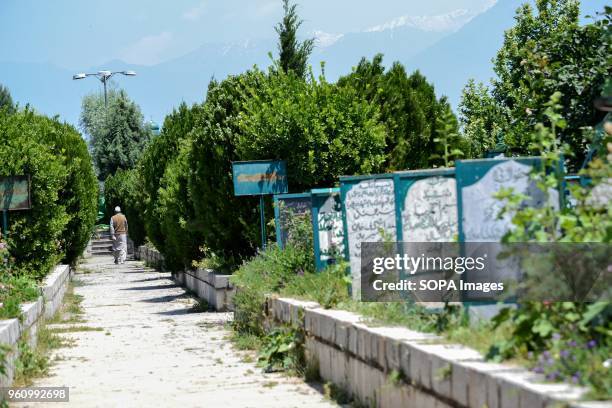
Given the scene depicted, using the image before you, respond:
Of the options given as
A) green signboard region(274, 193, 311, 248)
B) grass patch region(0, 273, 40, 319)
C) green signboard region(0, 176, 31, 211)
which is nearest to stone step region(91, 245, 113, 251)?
green signboard region(0, 176, 31, 211)

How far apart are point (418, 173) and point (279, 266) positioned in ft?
13.8

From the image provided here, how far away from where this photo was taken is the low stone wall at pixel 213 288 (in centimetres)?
1662

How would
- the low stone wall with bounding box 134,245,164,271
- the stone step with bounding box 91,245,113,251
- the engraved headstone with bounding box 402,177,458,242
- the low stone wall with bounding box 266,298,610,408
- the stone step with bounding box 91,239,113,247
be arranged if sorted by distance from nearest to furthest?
1. the low stone wall with bounding box 266,298,610,408
2. the engraved headstone with bounding box 402,177,458,242
3. the low stone wall with bounding box 134,245,164,271
4. the stone step with bounding box 91,245,113,251
5. the stone step with bounding box 91,239,113,247

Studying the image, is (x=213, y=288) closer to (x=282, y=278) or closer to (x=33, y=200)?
(x=33, y=200)

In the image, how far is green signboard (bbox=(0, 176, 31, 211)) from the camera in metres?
Result: 14.8

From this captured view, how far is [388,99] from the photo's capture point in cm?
1789

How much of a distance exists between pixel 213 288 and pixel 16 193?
4000mm

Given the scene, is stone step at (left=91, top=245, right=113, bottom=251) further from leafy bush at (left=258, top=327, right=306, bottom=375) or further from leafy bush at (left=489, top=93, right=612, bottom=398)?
leafy bush at (left=489, top=93, right=612, bottom=398)

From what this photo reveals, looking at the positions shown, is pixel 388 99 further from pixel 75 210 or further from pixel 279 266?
pixel 75 210

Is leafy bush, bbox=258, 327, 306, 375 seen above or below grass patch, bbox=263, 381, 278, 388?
above

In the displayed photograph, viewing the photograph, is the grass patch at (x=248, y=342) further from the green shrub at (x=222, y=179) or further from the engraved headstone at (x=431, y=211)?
the green shrub at (x=222, y=179)

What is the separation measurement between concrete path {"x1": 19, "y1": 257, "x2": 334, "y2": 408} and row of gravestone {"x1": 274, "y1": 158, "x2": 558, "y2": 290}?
1437 millimetres

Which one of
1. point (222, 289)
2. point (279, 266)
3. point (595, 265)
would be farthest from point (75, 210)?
point (595, 265)

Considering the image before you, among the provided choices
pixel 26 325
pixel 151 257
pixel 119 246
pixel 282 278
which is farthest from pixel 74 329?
pixel 119 246
